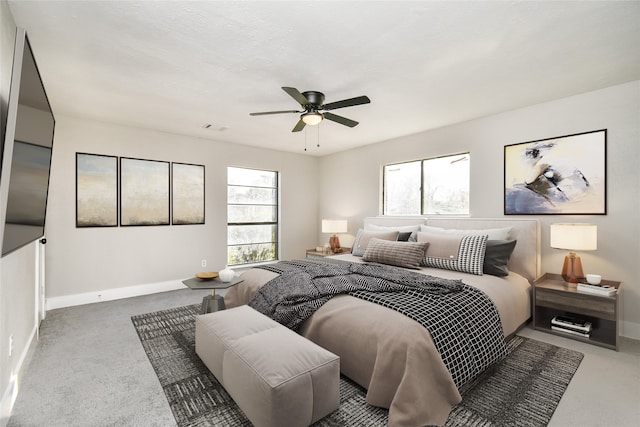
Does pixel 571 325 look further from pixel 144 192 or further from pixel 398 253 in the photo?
pixel 144 192

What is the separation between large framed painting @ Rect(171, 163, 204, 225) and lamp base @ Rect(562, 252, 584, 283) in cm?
497

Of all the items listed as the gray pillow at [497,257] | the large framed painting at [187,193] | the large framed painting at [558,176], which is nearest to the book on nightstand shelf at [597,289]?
the gray pillow at [497,257]

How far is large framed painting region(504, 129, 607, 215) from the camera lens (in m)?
3.10

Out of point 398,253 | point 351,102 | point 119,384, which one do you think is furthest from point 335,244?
point 119,384

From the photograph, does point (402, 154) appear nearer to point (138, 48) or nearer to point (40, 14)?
point (138, 48)

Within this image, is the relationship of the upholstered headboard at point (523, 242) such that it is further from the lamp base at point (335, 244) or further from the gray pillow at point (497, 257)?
the lamp base at point (335, 244)

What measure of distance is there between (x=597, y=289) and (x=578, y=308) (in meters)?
0.24

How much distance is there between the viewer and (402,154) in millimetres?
4969

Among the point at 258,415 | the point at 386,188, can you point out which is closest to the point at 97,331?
the point at 258,415

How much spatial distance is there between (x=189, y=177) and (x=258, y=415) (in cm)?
416

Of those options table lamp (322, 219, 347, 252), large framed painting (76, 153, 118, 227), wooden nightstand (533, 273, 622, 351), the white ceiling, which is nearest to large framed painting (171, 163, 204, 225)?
large framed painting (76, 153, 118, 227)

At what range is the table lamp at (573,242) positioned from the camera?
111 inches

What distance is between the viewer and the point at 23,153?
59.9 inches

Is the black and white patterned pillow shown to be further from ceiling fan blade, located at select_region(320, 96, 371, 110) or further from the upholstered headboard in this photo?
ceiling fan blade, located at select_region(320, 96, 371, 110)
